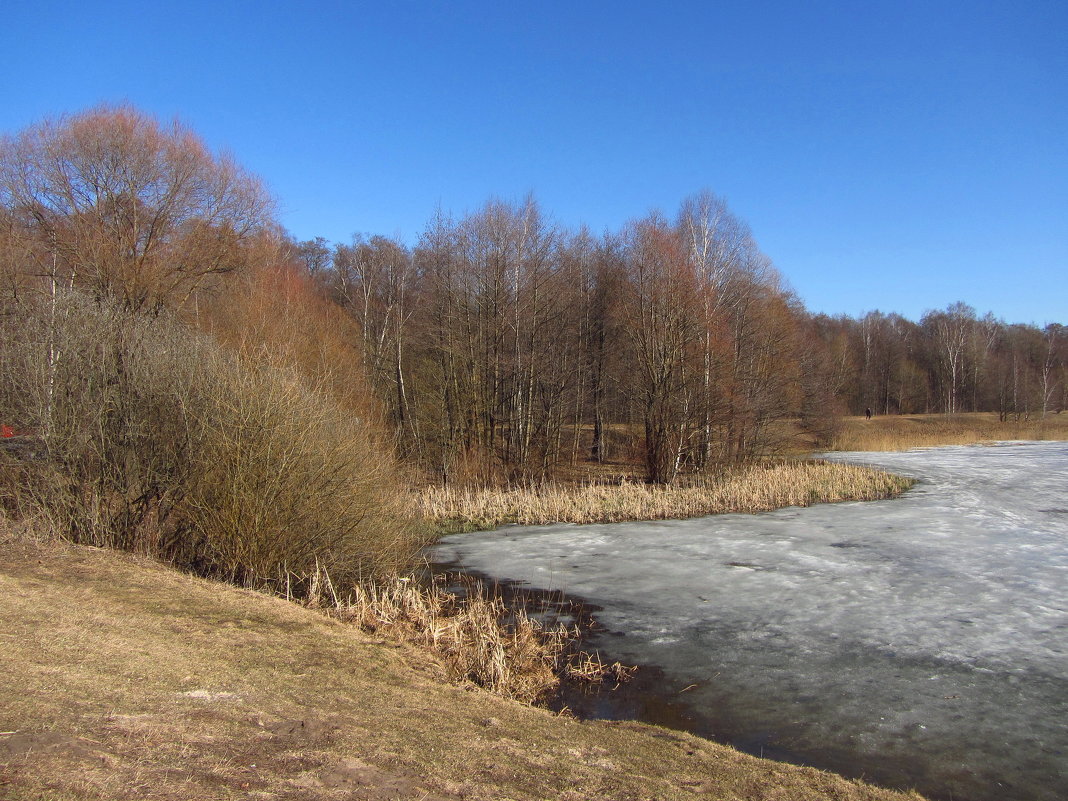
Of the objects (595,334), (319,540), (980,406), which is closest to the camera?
(319,540)

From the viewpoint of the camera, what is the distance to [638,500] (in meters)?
17.3

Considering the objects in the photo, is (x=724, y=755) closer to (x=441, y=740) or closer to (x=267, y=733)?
(x=441, y=740)

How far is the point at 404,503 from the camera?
38.1 ft

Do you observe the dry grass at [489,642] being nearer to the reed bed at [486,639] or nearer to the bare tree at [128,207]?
the reed bed at [486,639]

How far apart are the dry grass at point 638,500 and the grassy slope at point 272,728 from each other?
382 inches

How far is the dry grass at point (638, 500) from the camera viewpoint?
16.7m

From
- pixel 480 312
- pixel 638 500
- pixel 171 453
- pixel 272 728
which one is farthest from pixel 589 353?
pixel 272 728

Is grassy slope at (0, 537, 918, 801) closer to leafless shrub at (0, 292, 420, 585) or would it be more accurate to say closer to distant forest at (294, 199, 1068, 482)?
leafless shrub at (0, 292, 420, 585)

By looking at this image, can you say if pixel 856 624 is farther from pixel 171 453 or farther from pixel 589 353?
pixel 589 353

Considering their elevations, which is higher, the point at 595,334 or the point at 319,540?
the point at 595,334

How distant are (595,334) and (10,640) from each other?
26.2 m

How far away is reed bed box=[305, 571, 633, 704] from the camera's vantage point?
21.9 ft

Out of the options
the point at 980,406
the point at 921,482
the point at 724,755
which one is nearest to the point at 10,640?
the point at 724,755

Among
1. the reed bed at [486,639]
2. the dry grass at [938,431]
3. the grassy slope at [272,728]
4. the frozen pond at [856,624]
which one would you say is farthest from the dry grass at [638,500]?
the dry grass at [938,431]
